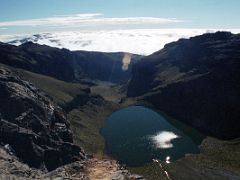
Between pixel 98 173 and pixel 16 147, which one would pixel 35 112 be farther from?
pixel 98 173

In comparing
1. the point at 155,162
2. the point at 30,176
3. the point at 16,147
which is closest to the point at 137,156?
the point at 155,162

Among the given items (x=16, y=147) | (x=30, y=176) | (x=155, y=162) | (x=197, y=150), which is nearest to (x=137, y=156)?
(x=155, y=162)

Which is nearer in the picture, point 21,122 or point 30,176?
point 30,176

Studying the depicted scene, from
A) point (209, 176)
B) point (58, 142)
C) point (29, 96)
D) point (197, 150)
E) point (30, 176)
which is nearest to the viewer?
point (30, 176)

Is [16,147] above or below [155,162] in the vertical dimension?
above

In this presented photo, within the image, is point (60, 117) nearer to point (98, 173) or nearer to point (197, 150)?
point (197, 150)

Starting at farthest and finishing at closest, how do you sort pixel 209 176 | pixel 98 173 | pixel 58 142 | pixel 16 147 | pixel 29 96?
pixel 29 96, pixel 58 142, pixel 209 176, pixel 16 147, pixel 98 173

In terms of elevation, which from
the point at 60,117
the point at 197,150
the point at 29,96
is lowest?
the point at 197,150
